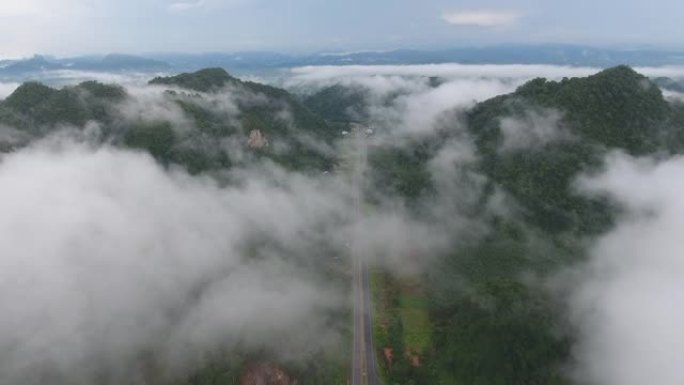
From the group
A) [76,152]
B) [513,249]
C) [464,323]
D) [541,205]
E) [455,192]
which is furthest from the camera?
[455,192]

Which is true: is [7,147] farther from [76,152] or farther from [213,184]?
[213,184]

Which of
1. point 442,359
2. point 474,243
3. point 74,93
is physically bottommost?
point 442,359

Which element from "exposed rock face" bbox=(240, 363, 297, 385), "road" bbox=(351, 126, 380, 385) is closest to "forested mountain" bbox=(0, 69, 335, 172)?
"road" bbox=(351, 126, 380, 385)

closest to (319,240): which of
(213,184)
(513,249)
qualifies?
(213,184)

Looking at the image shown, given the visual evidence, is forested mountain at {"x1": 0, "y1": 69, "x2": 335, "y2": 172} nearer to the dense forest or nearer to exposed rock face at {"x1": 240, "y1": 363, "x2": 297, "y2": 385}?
the dense forest

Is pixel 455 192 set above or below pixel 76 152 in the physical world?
below

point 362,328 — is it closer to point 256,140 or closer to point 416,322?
point 416,322

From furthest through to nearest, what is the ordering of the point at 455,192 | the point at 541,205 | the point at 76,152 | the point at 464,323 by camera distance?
the point at 455,192 → the point at 76,152 → the point at 541,205 → the point at 464,323

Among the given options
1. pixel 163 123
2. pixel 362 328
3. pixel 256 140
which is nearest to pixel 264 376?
pixel 362 328
